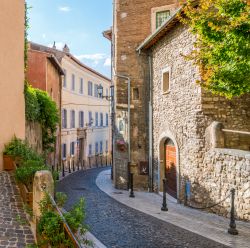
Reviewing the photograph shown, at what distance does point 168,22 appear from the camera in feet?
41.8

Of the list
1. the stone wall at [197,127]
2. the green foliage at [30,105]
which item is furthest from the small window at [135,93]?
the green foliage at [30,105]

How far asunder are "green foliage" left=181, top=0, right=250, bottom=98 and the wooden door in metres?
5.82

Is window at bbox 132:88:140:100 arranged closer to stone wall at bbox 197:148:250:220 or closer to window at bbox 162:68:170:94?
window at bbox 162:68:170:94

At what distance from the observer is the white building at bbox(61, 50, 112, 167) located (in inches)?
1075

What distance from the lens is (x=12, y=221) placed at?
21.7 feet

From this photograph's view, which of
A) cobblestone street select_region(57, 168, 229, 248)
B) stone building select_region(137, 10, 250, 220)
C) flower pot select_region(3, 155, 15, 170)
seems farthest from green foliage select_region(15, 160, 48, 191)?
stone building select_region(137, 10, 250, 220)

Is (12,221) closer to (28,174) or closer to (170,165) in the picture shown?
(28,174)

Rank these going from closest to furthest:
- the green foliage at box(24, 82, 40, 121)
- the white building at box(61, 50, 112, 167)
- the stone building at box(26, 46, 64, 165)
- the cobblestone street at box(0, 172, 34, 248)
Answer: the cobblestone street at box(0, 172, 34, 248) < the green foliage at box(24, 82, 40, 121) < the stone building at box(26, 46, 64, 165) < the white building at box(61, 50, 112, 167)

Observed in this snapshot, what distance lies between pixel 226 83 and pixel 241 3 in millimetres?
2032

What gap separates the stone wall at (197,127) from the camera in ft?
32.4

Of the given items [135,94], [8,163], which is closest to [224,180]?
[8,163]

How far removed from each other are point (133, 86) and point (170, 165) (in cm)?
517

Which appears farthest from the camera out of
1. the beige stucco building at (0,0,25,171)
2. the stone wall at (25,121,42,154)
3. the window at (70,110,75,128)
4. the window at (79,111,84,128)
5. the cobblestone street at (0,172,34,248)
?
the window at (79,111,84,128)

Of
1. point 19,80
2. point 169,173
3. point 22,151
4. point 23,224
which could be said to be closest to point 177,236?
point 23,224
